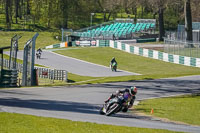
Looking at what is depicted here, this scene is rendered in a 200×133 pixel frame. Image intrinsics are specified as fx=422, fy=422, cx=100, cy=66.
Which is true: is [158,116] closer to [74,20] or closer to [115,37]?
[115,37]

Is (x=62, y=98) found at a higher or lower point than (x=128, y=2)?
lower

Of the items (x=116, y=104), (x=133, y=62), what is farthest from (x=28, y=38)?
(x=116, y=104)

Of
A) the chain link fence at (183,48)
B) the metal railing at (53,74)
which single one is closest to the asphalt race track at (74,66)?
the metal railing at (53,74)

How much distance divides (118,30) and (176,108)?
51.0 m

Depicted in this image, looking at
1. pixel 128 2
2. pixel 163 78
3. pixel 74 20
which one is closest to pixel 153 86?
pixel 163 78

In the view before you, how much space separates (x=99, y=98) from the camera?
872 inches

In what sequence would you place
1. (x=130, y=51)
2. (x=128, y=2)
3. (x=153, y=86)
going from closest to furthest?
(x=153, y=86), (x=130, y=51), (x=128, y=2)

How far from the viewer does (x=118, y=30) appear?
69875mm

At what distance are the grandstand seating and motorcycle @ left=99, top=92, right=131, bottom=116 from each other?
45.1 meters

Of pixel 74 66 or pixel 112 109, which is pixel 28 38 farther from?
pixel 112 109

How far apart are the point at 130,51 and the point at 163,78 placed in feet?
71.7

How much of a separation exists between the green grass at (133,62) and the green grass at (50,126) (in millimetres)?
20772

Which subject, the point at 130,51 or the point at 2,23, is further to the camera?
the point at 2,23

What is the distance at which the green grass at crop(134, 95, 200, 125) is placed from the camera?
17188mm
